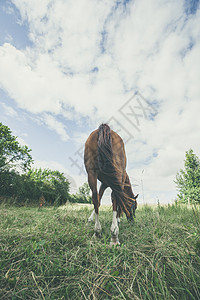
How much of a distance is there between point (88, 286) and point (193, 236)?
1.52 meters

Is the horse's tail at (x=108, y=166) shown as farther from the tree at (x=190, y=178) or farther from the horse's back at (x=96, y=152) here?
the tree at (x=190, y=178)

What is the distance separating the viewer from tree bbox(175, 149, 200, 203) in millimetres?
17991

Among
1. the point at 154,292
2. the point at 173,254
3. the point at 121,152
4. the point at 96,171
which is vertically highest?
the point at 121,152

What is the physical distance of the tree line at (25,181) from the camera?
13.4 m

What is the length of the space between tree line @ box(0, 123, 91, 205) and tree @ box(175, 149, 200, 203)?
1233 cm

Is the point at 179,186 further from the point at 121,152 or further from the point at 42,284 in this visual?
the point at 42,284

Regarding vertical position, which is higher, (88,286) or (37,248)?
(37,248)

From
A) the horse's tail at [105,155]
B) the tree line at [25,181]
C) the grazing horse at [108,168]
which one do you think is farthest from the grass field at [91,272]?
the tree line at [25,181]

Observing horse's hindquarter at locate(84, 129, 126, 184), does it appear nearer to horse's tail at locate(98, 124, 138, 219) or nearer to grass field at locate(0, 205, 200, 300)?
horse's tail at locate(98, 124, 138, 219)

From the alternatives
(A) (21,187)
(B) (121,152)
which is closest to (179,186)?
(A) (21,187)

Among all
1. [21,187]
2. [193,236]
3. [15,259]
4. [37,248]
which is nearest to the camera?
[15,259]

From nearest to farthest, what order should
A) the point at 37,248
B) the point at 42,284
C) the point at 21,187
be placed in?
1. the point at 42,284
2. the point at 37,248
3. the point at 21,187

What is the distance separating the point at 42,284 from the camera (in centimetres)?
132

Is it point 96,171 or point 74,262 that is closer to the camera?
point 74,262
